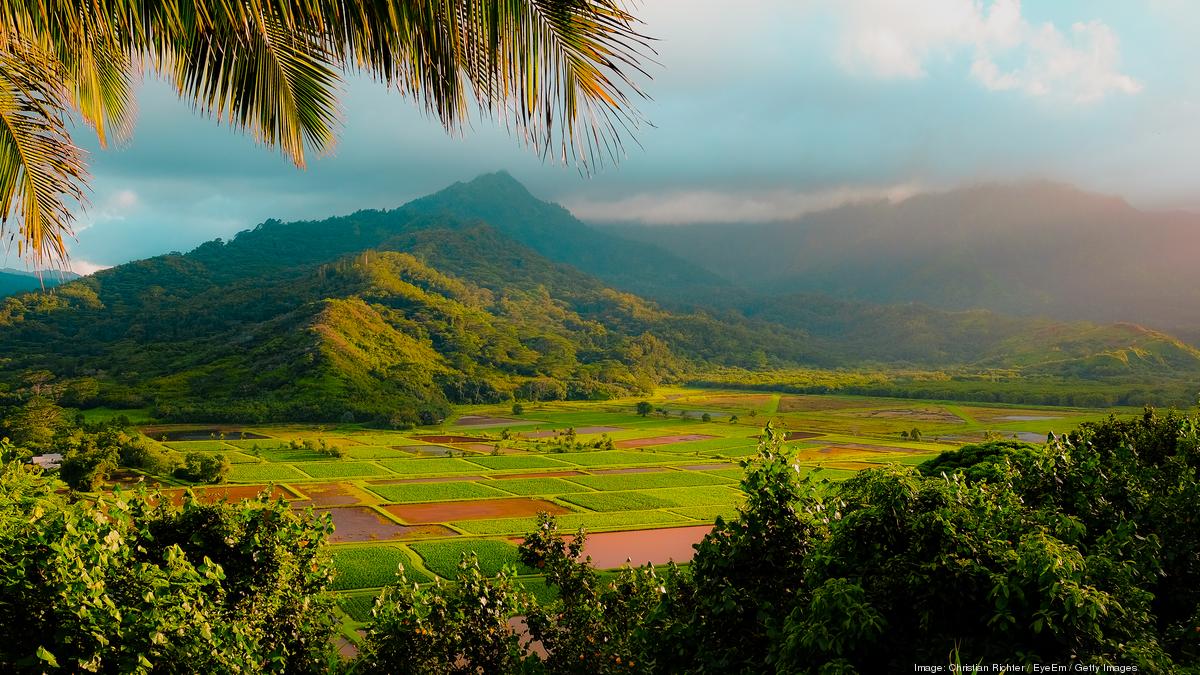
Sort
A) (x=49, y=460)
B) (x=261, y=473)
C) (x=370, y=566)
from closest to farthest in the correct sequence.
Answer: (x=370, y=566)
(x=49, y=460)
(x=261, y=473)

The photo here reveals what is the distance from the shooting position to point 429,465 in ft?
183

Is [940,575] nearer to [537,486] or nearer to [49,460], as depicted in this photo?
[537,486]

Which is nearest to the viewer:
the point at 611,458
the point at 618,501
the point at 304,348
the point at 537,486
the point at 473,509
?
the point at 473,509

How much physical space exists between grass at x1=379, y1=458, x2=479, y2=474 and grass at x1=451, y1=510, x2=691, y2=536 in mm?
15544

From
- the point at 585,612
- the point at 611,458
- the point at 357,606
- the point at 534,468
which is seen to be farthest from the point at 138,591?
the point at 611,458

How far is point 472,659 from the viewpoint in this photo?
811 centimetres

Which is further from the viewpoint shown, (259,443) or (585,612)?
(259,443)

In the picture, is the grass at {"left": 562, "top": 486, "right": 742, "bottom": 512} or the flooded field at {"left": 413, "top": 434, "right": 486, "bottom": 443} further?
the flooded field at {"left": 413, "top": 434, "right": 486, "bottom": 443}

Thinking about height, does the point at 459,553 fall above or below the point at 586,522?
above

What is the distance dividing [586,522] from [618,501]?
6185 millimetres

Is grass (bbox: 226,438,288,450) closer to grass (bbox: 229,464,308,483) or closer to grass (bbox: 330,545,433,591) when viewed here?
grass (bbox: 229,464,308,483)

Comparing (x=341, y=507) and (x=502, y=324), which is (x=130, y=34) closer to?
(x=341, y=507)

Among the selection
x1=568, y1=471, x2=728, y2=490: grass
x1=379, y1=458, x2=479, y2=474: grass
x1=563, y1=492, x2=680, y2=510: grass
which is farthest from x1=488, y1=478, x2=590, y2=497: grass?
x1=379, y1=458, x2=479, y2=474: grass

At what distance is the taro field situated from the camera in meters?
33.9
